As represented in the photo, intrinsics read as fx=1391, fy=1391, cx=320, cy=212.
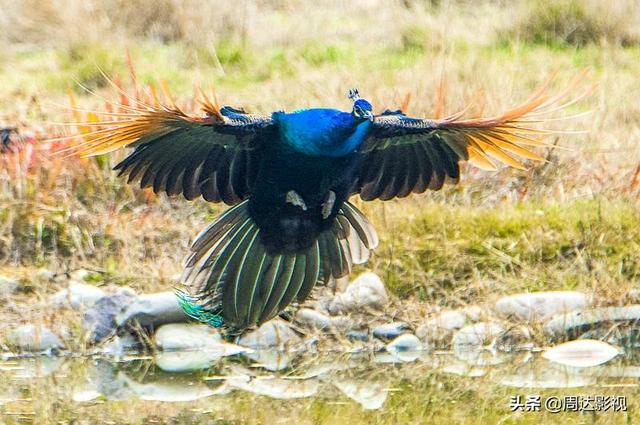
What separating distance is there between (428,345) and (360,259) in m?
0.68

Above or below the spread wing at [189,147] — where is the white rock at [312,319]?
below

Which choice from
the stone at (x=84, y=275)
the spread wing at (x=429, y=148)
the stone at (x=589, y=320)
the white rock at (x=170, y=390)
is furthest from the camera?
the stone at (x=84, y=275)

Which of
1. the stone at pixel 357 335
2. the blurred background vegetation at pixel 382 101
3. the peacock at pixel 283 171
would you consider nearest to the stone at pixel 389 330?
the stone at pixel 357 335

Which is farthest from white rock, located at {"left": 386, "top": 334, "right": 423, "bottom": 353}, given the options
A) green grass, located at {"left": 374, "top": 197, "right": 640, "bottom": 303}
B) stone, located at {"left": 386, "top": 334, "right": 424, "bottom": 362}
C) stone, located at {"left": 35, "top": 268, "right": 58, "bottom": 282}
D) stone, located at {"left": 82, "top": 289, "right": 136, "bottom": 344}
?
stone, located at {"left": 35, "top": 268, "right": 58, "bottom": 282}

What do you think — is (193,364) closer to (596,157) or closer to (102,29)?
(596,157)

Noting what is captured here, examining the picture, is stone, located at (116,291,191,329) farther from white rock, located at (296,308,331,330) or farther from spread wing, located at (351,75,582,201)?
spread wing, located at (351,75,582,201)

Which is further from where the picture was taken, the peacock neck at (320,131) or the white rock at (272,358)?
the white rock at (272,358)

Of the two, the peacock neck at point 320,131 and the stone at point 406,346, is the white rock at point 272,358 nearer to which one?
the stone at point 406,346

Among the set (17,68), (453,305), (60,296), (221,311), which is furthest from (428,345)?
(17,68)

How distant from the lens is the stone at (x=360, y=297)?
7.11m

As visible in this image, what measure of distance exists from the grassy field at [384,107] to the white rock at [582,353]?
29 cm

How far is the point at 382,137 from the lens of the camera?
6332 mm
